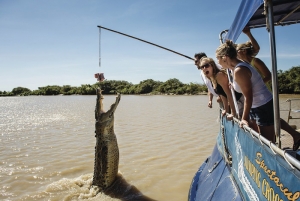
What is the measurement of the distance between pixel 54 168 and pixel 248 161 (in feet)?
17.0

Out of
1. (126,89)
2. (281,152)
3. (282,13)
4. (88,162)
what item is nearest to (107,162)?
(88,162)

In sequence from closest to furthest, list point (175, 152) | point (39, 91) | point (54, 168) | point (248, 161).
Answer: point (248, 161), point (54, 168), point (175, 152), point (39, 91)

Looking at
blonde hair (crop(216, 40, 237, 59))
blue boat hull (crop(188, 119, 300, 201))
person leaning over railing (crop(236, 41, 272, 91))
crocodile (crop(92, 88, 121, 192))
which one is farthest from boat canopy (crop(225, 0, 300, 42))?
crocodile (crop(92, 88, 121, 192))

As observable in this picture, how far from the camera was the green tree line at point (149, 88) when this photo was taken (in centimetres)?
2946

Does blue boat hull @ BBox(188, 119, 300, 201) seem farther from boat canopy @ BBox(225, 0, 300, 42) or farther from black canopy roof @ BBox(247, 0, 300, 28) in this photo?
black canopy roof @ BBox(247, 0, 300, 28)

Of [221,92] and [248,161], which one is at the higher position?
[221,92]

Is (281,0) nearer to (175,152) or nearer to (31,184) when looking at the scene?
(175,152)

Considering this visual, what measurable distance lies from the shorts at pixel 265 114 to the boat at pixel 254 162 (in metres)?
0.31

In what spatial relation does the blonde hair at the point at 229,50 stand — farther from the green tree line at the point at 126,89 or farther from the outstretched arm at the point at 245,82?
the green tree line at the point at 126,89

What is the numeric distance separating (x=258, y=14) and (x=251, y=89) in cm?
162

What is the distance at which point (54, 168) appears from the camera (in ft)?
19.4

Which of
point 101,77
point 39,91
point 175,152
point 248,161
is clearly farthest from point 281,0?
point 39,91

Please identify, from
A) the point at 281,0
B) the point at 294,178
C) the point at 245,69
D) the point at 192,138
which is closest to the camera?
the point at 294,178

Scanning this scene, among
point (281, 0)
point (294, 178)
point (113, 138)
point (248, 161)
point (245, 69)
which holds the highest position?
point (281, 0)
